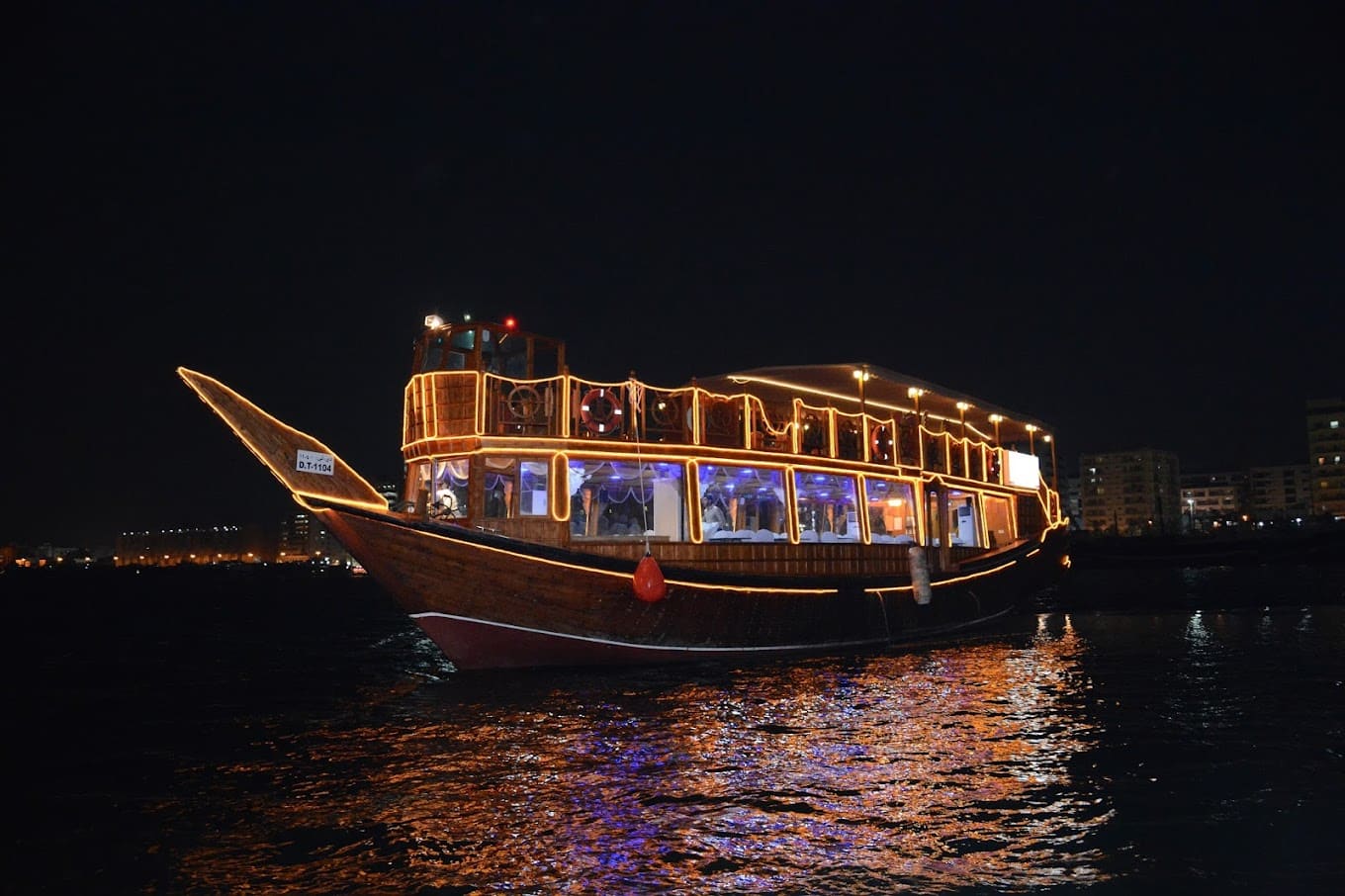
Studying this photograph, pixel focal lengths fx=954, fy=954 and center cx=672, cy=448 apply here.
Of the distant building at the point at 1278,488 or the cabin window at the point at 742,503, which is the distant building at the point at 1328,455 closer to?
the distant building at the point at 1278,488

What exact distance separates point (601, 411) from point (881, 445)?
7686 mm

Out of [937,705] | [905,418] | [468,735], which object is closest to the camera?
[468,735]

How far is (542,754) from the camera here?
9664 millimetres

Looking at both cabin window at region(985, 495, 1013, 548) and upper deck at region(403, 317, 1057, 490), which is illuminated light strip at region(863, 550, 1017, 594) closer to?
cabin window at region(985, 495, 1013, 548)

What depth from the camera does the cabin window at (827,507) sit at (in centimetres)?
1938

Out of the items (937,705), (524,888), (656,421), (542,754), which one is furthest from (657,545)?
(524,888)

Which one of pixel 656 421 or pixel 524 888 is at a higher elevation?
pixel 656 421

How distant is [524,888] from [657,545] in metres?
9.91

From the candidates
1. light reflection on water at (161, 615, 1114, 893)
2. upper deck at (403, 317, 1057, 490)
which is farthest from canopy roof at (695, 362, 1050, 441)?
light reflection on water at (161, 615, 1114, 893)

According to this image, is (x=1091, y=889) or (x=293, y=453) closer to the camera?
(x=1091, y=889)

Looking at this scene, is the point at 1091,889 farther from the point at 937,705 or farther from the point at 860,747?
the point at 937,705

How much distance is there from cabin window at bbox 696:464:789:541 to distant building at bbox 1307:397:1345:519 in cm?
12898

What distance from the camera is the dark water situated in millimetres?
6230

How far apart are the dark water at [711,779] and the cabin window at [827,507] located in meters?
3.35
